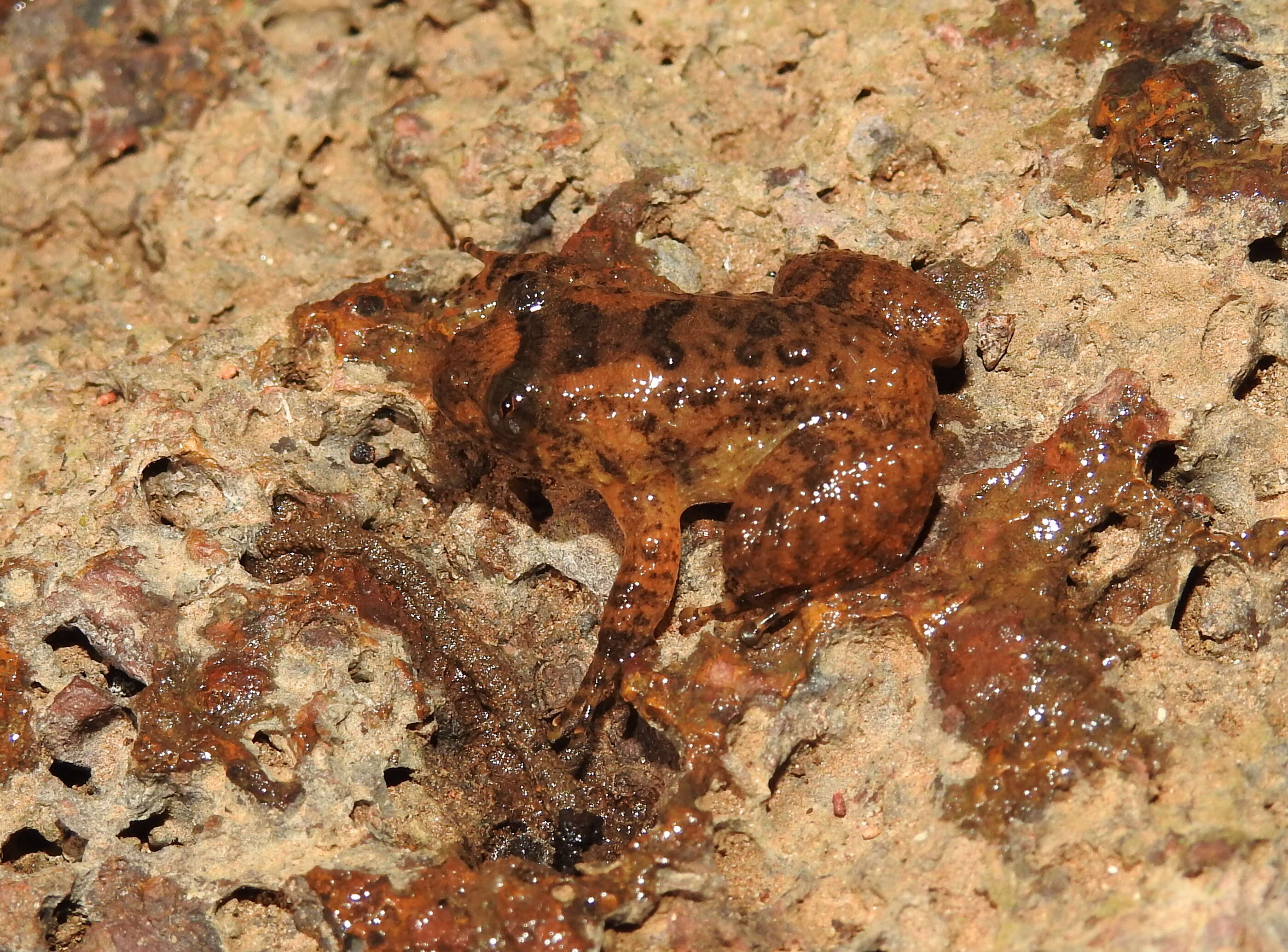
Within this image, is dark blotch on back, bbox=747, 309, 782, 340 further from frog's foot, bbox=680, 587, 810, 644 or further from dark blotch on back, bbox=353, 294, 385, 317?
dark blotch on back, bbox=353, 294, 385, 317

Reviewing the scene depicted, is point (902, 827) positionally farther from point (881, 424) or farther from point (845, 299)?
point (845, 299)

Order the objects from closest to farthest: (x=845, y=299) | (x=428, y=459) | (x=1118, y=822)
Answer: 1. (x=1118, y=822)
2. (x=845, y=299)
3. (x=428, y=459)

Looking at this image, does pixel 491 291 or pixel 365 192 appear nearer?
pixel 491 291

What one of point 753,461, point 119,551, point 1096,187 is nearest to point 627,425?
point 753,461

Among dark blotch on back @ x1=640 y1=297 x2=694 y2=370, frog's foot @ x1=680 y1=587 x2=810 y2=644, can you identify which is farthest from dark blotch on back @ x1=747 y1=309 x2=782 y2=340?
frog's foot @ x1=680 y1=587 x2=810 y2=644

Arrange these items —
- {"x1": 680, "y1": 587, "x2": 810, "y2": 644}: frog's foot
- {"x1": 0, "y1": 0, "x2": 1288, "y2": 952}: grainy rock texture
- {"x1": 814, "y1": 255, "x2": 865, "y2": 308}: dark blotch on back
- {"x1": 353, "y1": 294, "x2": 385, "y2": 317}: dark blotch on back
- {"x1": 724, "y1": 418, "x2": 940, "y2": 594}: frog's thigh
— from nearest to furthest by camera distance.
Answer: {"x1": 0, "y1": 0, "x2": 1288, "y2": 952}: grainy rock texture, {"x1": 724, "y1": 418, "x2": 940, "y2": 594}: frog's thigh, {"x1": 680, "y1": 587, "x2": 810, "y2": 644}: frog's foot, {"x1": 814, "y1": 255, "x2": 865, "y2": 308}: dark blotch on back, {"x1": 353, "y1": 294, "x2": 385, "y2": 317}: dark blotch on back

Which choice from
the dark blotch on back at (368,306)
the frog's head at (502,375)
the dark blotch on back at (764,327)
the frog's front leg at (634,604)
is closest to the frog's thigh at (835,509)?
the frog's front leg at (634,604)

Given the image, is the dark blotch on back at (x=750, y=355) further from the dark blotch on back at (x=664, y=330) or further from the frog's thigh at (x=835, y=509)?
the frog's thigh at (x=835, y=509)

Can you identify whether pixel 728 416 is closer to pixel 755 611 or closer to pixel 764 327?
pixel 764 327
